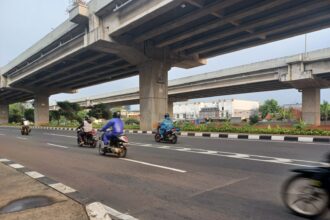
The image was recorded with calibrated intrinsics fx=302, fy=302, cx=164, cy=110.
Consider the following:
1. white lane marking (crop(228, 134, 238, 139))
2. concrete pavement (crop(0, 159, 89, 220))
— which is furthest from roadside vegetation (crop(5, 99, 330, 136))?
concrete pavement (crop(0, 159, 89, 220))

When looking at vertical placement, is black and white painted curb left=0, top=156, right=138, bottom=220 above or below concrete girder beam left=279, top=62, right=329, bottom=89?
below

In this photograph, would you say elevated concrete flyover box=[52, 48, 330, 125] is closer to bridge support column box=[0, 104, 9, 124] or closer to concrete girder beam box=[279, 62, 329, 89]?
concrete girder beam box=[279, 62, 329, 89]

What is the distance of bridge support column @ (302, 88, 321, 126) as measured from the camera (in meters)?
36.9

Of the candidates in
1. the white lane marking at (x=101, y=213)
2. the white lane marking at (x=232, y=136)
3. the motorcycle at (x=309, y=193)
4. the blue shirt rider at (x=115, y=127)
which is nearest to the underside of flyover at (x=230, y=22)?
the white lane marking at (x=232, y=136)

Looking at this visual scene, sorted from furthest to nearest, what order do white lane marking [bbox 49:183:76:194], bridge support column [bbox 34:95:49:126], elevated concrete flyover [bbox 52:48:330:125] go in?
bridge support column [bbox 34:95:49:126] < elevated concrete flyover [bbox 52:48:330:125] < white lane marking [bbox 49:183:76:194]

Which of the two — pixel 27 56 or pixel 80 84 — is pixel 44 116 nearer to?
pixel 80 84

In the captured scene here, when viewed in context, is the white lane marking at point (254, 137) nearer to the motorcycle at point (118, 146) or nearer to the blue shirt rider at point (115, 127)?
the motorcycle at point (118, 146)

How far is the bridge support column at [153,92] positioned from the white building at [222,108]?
75023 millimetres

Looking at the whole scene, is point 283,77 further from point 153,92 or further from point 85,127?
point 85,127

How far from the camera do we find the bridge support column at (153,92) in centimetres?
2466

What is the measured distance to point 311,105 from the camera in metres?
37.2

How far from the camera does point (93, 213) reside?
4086 mm

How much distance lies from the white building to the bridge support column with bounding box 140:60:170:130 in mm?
75023

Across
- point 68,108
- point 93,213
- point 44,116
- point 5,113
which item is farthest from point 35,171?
point 5,113
